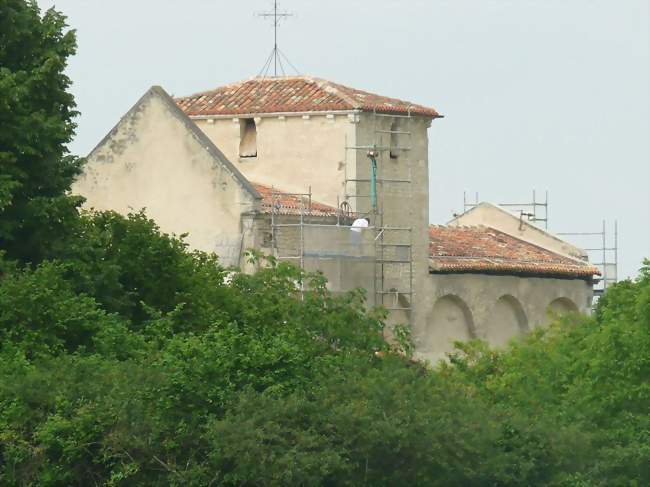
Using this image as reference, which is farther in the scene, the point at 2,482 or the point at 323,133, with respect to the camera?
the point at 323,133

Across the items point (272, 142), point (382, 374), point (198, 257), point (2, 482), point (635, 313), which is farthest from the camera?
point (272, 142)

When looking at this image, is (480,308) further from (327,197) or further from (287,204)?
(287,204)

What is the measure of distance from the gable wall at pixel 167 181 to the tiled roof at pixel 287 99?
10.5ft

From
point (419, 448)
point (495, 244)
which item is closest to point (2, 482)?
point (419, 448)

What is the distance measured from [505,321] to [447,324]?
2088mm

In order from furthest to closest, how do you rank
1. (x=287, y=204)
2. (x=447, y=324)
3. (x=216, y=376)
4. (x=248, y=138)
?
1. (x=447, y=324)
2. (x=248, y=138)
3. (x=287, y=204)
4. (x=216, y=376)

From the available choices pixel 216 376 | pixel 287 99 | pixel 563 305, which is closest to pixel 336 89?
pixel 287 99

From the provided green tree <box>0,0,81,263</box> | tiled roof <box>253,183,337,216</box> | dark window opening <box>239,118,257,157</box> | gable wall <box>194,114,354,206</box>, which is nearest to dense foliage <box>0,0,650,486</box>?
green tree <box>0,0,81,263</box>

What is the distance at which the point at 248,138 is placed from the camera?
5681cm

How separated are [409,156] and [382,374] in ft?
77.9

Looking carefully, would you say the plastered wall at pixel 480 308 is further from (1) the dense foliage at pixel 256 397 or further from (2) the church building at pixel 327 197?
(1) the dense foliage at pixel 256 397

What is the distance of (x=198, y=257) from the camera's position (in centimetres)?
4453

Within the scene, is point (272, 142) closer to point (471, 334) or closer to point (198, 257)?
point (471, 334)

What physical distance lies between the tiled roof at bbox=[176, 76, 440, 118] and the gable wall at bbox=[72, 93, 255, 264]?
3.20 m
